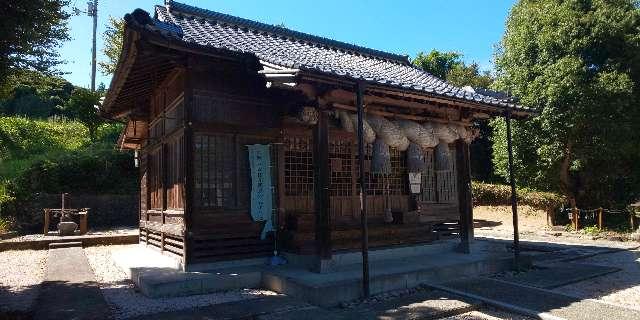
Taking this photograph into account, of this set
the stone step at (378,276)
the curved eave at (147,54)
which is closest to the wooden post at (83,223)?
the curved eave at (147,54)

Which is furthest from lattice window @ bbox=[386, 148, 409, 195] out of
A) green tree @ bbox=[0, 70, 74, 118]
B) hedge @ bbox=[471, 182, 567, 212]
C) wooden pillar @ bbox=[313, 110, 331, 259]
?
green tree @ bbox=[0, 70, 74, 118]

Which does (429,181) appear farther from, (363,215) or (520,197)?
(520,197)

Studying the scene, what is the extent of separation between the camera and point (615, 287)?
8.09 m

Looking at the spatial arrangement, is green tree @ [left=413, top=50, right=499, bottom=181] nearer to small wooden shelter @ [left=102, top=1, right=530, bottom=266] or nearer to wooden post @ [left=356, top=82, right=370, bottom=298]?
small wooden shelter @ [left=102, top=1, right=530, bottom=266]

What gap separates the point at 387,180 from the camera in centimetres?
1140

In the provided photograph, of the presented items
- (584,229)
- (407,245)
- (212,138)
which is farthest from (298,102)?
(584,229)

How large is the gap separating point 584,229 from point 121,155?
75.5ft

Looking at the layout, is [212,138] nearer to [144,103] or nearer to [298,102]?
[298,102]

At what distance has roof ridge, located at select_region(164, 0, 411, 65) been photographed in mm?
11461

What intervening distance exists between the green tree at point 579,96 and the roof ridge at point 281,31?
682 cm

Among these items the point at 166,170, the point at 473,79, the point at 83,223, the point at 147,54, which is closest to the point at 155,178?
the point at 166,170

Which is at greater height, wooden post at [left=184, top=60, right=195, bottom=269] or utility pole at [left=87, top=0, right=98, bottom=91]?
utility pole at [left=87, top=0, right=98, bottom=91]

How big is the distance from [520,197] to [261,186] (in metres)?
16.9

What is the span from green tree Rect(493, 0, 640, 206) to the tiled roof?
22.4 ft
